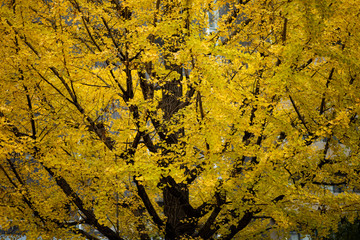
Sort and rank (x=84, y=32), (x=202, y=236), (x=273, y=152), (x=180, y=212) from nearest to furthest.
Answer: (x=273, y=152) < (x=84, y=32) < (x=202, y=236) < (x=180, y=212)

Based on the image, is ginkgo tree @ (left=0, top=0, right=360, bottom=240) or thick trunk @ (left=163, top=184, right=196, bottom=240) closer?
ginkgo tree @ (left=0, top=0, right=360, bottom=240)

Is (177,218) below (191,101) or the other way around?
below

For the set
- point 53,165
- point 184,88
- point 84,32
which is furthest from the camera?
point 184,88

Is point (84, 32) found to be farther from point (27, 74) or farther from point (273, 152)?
point (273, 152)

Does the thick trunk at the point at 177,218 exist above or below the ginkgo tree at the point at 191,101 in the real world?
below

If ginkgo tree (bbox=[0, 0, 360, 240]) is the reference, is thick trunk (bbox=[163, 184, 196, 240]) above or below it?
below

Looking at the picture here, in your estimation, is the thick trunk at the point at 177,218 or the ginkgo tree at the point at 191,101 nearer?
the ginkgo tree at the point at 191,101

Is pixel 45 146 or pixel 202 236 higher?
pixel 45 146

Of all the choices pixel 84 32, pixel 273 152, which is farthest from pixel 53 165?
pixel 273 152

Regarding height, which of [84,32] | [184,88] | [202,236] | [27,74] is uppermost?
[184,88]

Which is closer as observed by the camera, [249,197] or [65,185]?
[249,197]

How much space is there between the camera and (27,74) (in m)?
7.02

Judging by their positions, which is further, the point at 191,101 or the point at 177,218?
the point at 177,218

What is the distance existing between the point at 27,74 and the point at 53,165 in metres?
1.96
